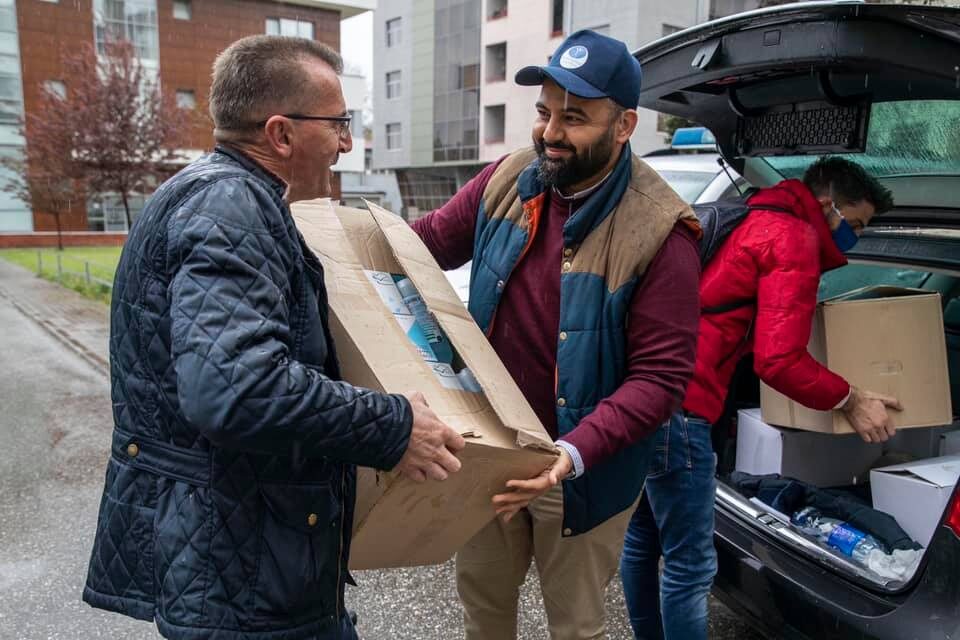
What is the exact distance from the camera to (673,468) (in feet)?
7.88

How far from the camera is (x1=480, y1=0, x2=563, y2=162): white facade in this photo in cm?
3164

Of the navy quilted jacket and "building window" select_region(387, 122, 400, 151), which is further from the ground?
"building window" select_region(387, 122, 400, 151)

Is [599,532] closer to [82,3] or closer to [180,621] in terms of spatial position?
[180,621]

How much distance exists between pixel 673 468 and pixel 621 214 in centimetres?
89

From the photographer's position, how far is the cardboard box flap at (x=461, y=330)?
167 centimetres

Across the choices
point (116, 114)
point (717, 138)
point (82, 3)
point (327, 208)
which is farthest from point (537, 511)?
point (82, 3)

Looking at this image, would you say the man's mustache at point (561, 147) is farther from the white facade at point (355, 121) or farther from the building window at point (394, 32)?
the building window at point (394, 32)

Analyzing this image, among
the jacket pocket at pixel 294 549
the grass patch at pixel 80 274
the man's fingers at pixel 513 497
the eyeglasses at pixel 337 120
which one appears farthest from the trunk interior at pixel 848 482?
the grass patch at pixel 80 274

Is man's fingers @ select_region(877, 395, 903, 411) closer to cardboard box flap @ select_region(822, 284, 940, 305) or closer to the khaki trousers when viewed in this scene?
cardboard box flap @ select_region(822, 284, 940, 305)

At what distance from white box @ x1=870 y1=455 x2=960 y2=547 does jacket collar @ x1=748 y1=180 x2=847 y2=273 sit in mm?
814

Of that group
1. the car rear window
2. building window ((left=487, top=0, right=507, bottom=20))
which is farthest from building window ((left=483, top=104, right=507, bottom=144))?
the car rear window

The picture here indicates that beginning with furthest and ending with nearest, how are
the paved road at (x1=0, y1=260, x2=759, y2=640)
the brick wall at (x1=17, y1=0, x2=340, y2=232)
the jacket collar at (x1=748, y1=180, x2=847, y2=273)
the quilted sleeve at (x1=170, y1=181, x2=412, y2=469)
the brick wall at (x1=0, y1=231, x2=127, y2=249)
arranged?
the brick wall at (x1=17, y1=0, x2=340, y2=232) → the brick wall at (x1=0, y1=231, x2=127, y2=249) → the paved road at (x1=0, y1=260, x2=759, y2=640) → the jacket collar at (x1=748, y1=180, x2=847, y2=273) → the quilted sleeve at (x1=170, y1=181, x2=412, y2=469)

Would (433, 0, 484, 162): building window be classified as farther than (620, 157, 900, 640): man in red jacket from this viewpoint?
Yes

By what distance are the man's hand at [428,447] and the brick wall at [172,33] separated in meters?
30.1
